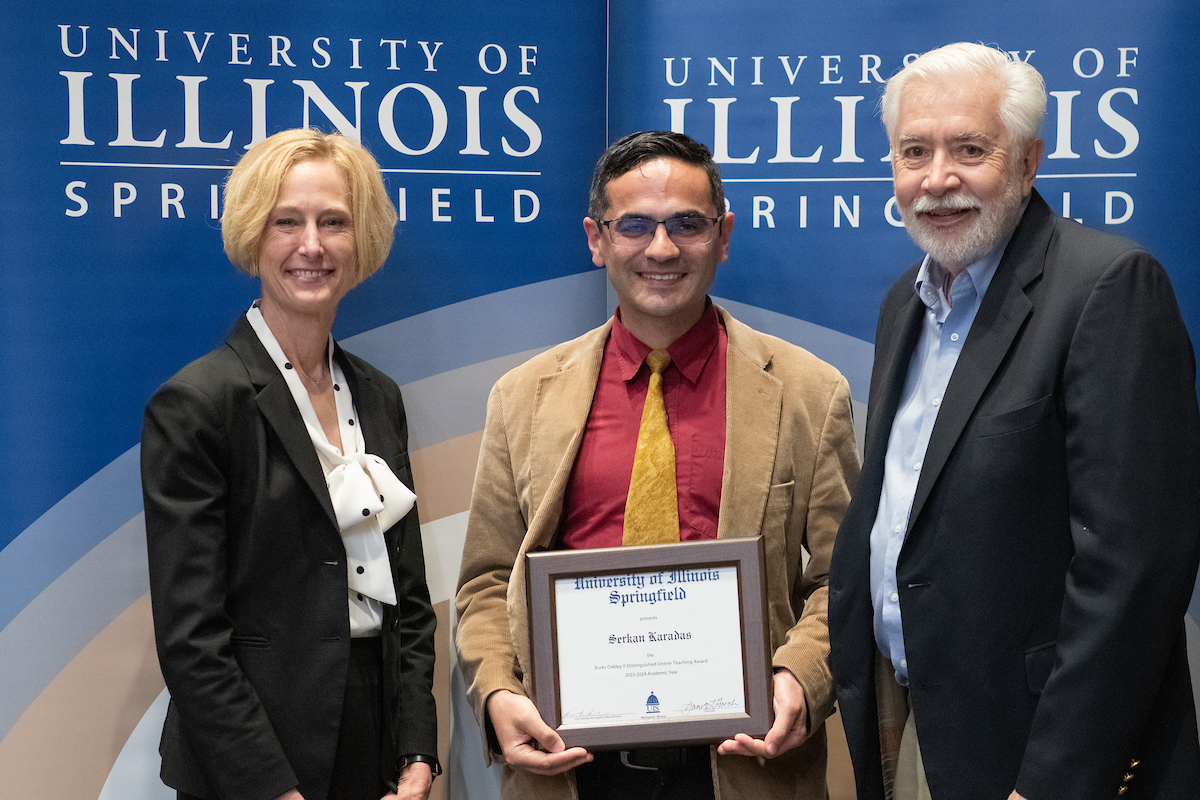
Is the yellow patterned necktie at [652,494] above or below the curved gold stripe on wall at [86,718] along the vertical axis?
above

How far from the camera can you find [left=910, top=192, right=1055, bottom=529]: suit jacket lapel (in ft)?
6.64

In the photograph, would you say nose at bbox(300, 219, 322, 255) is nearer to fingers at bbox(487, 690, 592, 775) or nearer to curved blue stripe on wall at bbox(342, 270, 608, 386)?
curved blue stripe on wall at bbox(342, 270, 608, 386)

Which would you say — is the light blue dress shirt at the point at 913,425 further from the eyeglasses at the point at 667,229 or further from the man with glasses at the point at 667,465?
the eyeglasses at the point at 667,229

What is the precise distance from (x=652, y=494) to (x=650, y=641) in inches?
14.0

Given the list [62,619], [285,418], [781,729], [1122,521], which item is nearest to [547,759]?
[781,729]

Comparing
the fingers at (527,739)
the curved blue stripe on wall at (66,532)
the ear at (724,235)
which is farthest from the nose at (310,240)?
the fingers at (527,739)

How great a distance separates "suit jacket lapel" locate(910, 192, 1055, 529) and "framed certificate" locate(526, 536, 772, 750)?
438mm

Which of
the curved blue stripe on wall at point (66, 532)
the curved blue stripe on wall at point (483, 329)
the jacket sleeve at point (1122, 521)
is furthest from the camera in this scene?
the curved blue stripe on wall at point (483, 329)

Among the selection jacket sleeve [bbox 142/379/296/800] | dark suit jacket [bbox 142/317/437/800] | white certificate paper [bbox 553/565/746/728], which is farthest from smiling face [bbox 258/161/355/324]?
white certificate paper [bbox 553/565/746/728]

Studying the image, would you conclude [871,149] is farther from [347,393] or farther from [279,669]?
[279,669]

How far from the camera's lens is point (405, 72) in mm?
3100

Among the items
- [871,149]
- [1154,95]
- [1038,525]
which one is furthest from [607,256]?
[1154,95]

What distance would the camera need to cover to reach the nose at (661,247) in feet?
8.23
